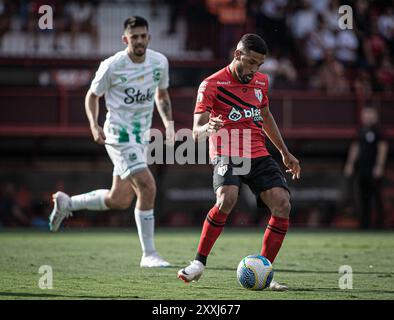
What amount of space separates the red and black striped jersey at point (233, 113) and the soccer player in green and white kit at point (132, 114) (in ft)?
6.31

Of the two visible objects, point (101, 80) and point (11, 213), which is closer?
point (101, 80)

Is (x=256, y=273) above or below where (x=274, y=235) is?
below

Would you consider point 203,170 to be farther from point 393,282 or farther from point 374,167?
point 393,282

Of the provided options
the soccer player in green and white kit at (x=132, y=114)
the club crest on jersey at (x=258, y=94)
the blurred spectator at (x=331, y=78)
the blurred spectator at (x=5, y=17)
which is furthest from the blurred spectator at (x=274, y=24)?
the club crest on jersey at (x=258, y=94)

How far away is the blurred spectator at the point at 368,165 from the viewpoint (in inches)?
700

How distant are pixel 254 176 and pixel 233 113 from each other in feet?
2.02

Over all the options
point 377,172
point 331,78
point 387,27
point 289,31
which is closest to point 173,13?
point 289,31

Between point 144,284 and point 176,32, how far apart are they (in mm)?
14218

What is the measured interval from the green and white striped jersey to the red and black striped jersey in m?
2.27

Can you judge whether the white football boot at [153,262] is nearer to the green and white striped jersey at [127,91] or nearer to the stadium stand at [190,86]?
the green and white striped jersey at [127,91]

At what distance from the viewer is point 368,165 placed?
58.7 ft

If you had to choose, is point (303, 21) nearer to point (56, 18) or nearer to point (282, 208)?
point (56, 18)
